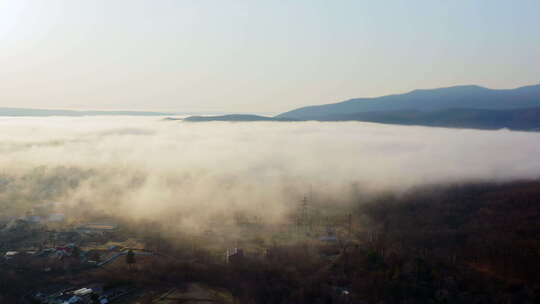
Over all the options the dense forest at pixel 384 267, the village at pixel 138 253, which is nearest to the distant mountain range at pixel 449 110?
the village at pixel 138 253

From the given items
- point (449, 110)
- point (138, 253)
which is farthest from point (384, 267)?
point (449, 110)

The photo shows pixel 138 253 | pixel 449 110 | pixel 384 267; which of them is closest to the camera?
pixel 384 267

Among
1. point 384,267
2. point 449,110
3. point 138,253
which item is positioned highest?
point 449,110

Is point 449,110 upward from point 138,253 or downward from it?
upward

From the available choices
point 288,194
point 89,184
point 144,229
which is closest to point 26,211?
point 89,184

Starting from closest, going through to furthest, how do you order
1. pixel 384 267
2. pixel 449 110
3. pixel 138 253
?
pixel 384 267, pixel 138 253, pixel 449 110

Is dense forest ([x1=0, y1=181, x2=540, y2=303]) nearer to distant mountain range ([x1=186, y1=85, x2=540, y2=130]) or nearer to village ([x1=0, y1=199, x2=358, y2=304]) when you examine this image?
village ([x1=0, y1=199, x2=358, y2=304])

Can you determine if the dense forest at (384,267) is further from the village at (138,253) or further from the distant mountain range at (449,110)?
the distant mountain range at (449,110)

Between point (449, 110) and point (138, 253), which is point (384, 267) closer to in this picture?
point (138, 253)

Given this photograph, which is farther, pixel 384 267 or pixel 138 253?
pixel 138 253
